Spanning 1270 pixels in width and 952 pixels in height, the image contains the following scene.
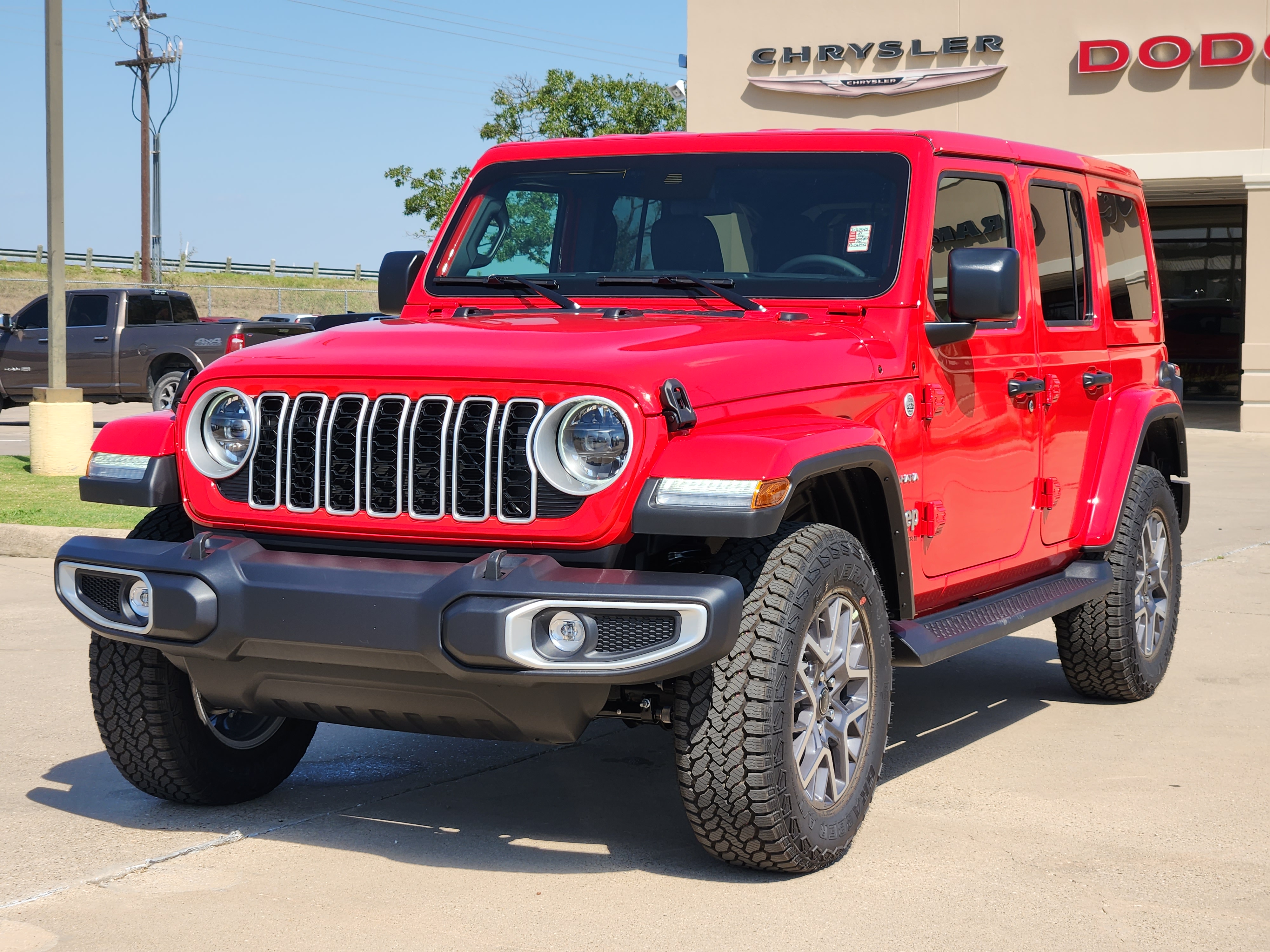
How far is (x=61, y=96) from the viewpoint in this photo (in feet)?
44.3

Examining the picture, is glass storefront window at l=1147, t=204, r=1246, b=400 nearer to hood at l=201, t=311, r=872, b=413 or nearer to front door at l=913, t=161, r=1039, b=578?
front door at l=913, t=161, r=1039, b=578

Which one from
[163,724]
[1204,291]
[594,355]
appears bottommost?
[163,724]

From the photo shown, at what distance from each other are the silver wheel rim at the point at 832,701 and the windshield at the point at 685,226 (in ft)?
3.78

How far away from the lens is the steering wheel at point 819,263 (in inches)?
195

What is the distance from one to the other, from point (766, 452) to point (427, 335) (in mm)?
1077

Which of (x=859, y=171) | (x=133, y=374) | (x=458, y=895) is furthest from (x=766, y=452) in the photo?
(x=133, y=374)

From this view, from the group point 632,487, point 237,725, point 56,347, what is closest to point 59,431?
point 56,347

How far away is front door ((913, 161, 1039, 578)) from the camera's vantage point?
491 centimetres

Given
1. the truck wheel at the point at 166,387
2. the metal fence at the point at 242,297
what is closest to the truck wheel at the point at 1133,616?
the truck wheel at the point at 166,387

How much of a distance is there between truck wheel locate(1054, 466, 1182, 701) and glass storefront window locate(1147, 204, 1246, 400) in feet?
72.5

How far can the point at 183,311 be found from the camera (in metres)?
22.2

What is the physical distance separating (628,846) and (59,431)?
10.5 m

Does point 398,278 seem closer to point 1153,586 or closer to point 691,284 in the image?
point 691,284

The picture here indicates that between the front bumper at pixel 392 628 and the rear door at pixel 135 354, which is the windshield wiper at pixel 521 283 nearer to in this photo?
the front bumper at pixel 392 628
